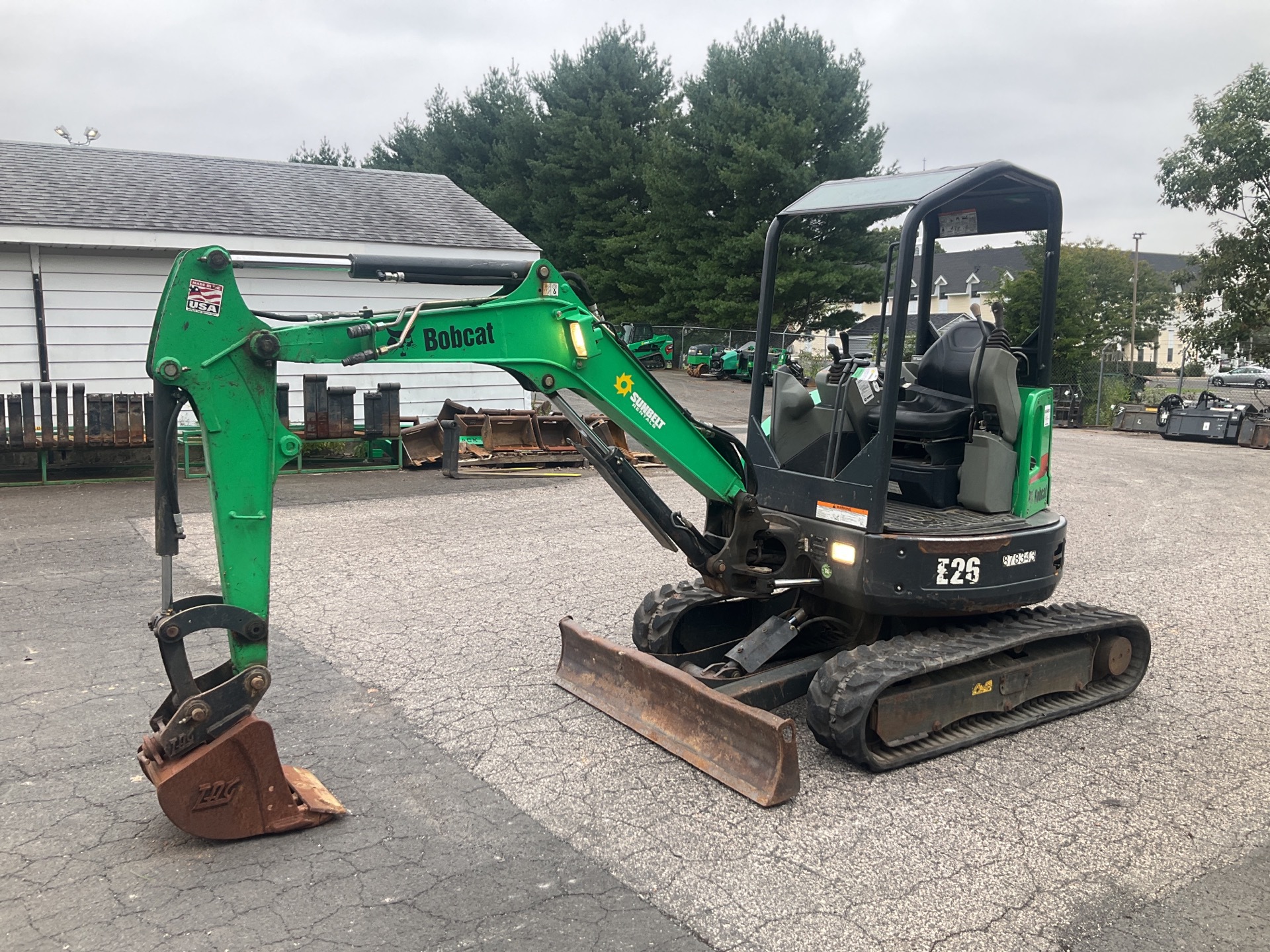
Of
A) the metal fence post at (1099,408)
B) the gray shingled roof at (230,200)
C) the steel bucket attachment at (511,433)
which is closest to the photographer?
the gray shingled roof at (230,200)

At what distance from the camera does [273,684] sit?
6.07m

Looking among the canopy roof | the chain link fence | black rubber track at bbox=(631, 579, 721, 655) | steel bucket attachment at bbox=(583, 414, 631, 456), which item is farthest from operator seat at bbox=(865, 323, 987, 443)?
the chain link fence

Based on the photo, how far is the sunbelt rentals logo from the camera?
4.85 m

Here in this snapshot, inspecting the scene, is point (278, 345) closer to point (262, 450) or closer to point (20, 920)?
point (262, 450)

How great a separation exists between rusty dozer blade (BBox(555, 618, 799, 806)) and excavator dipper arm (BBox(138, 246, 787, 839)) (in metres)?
1.65

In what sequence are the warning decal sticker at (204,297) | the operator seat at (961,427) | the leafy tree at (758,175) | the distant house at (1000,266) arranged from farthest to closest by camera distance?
the distant house at (1000,266), the leafy tree at (758,175), the operator seat at (961,427), the warning decal sticker at (204,297)

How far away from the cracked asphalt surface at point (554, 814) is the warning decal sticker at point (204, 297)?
2152 mm

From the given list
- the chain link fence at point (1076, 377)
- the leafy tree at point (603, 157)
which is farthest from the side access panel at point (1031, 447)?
the leafy tree at point (603, 157)

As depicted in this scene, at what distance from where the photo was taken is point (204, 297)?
393 centimetres

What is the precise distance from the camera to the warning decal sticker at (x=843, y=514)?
5.20m

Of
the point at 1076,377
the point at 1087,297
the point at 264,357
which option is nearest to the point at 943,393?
the point at 264,357

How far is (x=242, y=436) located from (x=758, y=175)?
30259mm

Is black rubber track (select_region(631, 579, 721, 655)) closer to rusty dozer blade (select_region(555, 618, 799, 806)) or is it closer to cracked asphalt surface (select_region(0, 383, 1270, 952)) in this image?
rusty dozer blade (select_region(555, 618, 799, 806))

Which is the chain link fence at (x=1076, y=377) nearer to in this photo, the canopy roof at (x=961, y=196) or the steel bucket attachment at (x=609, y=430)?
the steel bucket attachment at (x=609, y=430)
